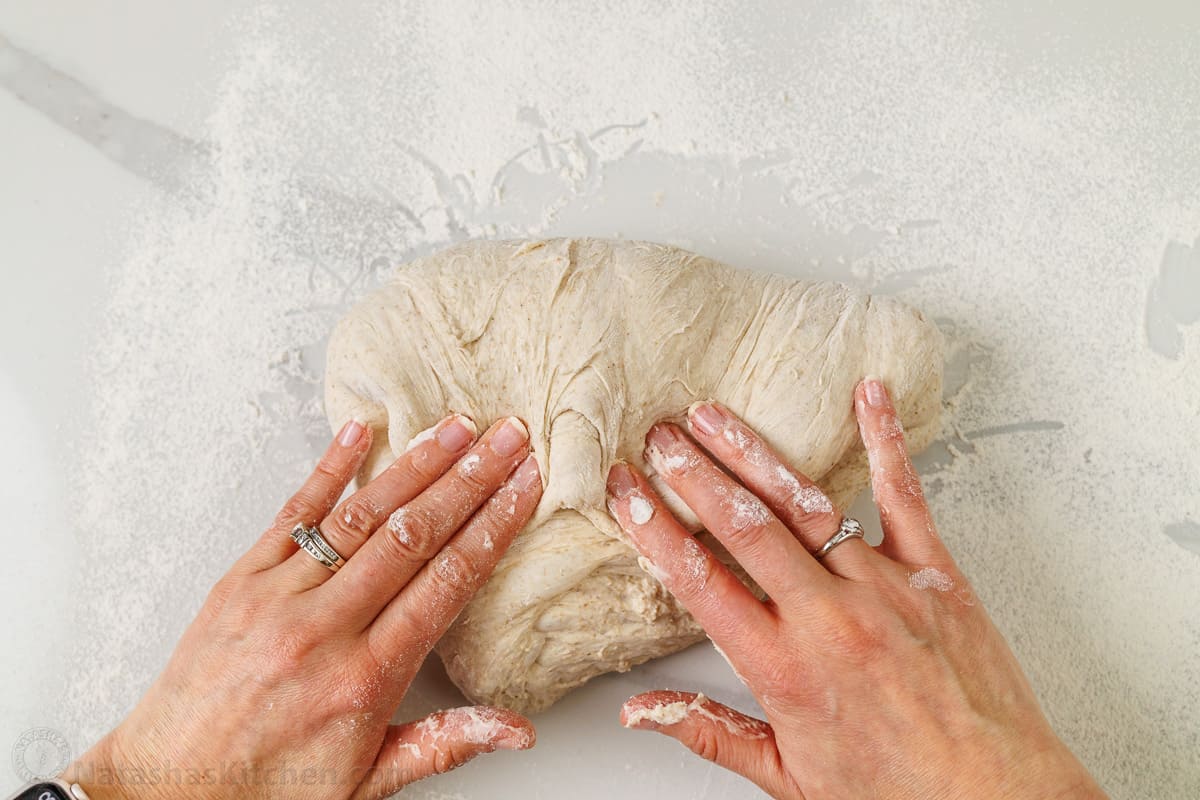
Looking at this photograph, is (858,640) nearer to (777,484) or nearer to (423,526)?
(777,484)

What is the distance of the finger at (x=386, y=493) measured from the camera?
154cm

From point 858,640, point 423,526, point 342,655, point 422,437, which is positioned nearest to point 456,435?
point 422,437

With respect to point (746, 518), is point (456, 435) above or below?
above

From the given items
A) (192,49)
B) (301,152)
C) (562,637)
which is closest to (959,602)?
(562,637)

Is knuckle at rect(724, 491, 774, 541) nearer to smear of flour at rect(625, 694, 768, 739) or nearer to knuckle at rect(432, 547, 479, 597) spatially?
smear of flour at rect(625, 694, 768, 739)

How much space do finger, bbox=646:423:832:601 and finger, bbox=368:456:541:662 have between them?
265 mm

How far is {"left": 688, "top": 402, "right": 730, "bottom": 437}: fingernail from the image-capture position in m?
1.60

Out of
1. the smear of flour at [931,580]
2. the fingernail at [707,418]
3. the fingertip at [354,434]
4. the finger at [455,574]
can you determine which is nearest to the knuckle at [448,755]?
the finger at [455,574]

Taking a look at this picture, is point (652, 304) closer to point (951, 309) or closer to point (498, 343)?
point (498, 343)

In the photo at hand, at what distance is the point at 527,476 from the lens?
156 centimetres

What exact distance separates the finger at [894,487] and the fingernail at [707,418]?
279 mm

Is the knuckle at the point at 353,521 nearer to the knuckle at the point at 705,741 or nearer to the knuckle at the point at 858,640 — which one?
the knuckle at the point at 705,741

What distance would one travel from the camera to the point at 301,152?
84.0 inches

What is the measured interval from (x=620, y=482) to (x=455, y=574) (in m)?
0.34
